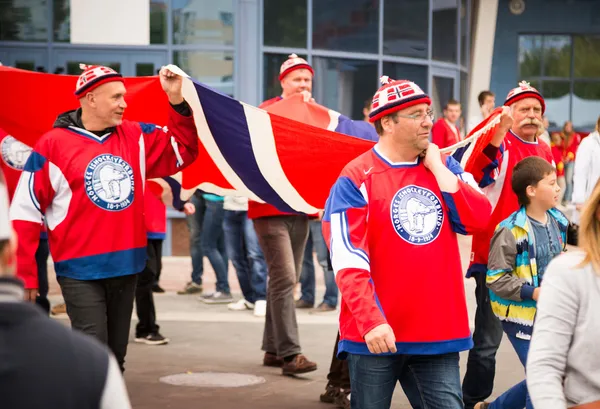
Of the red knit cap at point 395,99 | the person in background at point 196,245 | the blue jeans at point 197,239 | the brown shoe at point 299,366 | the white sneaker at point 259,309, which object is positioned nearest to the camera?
the red knit cap at point 395,99

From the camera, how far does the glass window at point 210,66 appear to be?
17.4 metres

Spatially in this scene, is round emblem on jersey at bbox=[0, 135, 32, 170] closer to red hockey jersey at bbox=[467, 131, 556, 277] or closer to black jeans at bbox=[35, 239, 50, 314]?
black jeans at bbox=[35, 239, 50, 314]

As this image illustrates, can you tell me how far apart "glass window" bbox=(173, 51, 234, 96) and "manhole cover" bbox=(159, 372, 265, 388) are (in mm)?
9251

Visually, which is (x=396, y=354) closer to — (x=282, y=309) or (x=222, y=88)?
(x=282, y=309)

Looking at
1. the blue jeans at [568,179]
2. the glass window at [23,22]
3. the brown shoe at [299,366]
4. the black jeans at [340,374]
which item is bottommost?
the blue jeans at [568,179]

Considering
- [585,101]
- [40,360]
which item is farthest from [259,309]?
[585,101]

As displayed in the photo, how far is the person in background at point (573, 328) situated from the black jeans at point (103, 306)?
355 centimetres

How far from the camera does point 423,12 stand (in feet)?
68.1

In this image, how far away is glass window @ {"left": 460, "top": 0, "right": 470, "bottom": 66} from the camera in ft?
77.3

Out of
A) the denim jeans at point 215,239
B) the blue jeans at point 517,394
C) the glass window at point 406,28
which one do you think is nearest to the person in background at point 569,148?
the glass window at point 406,28

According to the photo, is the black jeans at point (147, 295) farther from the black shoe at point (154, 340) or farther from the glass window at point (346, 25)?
the glass window at point (346, 25)

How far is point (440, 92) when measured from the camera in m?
21.9

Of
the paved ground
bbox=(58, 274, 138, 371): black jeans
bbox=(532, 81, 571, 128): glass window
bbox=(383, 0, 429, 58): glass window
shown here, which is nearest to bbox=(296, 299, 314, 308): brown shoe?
the paved ground

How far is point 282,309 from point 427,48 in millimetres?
13341
